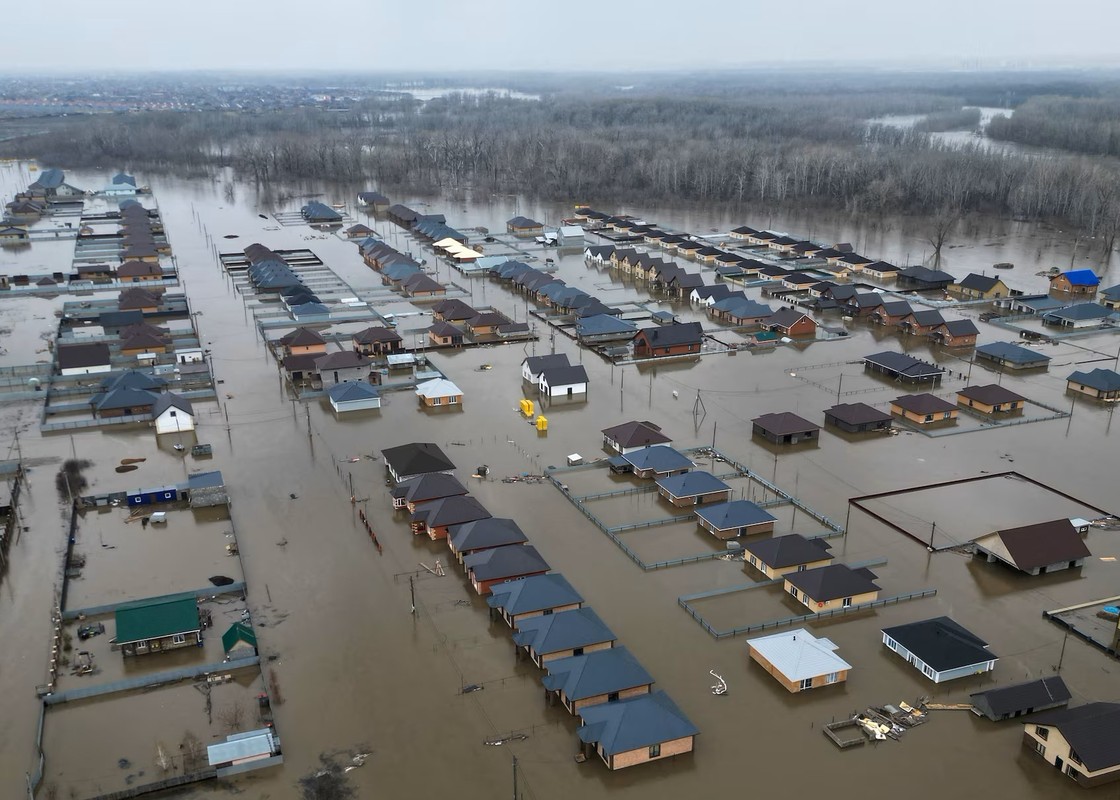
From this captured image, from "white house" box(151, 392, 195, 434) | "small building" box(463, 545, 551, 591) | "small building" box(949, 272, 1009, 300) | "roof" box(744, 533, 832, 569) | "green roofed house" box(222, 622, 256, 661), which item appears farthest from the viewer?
"small building" box(949, 272, 1009, 300)

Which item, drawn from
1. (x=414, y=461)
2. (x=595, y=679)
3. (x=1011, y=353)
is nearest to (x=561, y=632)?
(x=595, y=679)

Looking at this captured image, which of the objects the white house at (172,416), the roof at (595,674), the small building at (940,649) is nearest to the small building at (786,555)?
the small building at (940,649)

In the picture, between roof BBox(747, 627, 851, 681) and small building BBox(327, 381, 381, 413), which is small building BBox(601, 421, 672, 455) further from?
roof BBox(747, 627, 851, 681)

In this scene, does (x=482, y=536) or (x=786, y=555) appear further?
(x=482, y=536)

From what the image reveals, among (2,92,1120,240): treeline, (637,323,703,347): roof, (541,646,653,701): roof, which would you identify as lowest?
(541,646,653,701): roof

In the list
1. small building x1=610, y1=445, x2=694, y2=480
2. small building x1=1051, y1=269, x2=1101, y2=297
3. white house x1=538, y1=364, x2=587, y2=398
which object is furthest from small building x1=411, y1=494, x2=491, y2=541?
small building x1=1051, y1=269, x2=1101, y2=297

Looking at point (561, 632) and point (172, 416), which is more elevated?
point (172, 416)

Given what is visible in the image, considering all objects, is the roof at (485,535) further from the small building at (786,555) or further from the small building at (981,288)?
the small building at (981,288)

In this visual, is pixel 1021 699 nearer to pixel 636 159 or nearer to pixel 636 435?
pixel 636 435
